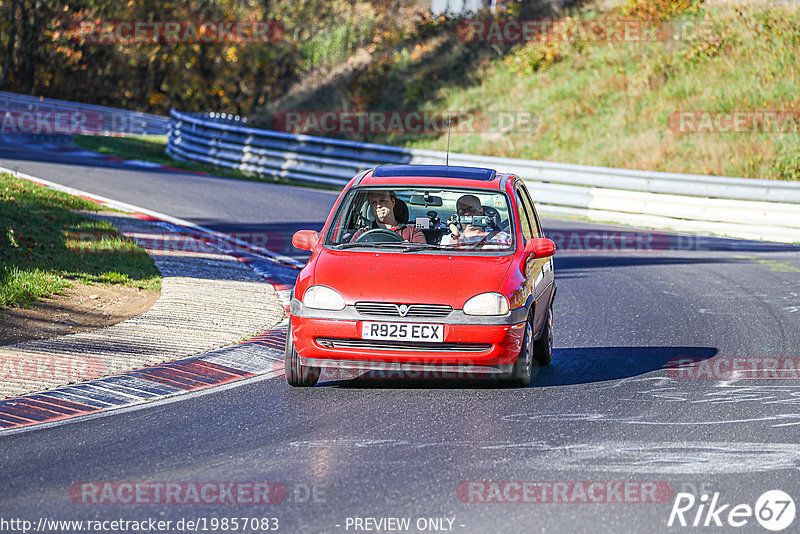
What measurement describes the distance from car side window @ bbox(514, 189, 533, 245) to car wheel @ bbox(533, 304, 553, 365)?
75 centimetres

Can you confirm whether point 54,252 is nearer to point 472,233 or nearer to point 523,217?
point 472,233

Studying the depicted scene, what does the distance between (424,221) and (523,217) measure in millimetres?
855

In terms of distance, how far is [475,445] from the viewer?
685 centimetres

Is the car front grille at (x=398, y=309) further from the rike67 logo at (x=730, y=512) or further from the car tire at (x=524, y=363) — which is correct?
the rike67 logo at (x=730, y=512)

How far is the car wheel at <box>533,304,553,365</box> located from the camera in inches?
367

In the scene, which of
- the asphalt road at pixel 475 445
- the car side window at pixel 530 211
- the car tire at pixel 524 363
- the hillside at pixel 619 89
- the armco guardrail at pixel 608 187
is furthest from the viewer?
the hillside at pixel 619 89

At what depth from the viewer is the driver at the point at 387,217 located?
930 cm

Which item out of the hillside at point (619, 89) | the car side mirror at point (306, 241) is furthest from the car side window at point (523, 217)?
the hillside at point (619, 89)

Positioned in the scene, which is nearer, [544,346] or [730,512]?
[730,512]

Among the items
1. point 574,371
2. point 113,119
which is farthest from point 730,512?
point 113,119

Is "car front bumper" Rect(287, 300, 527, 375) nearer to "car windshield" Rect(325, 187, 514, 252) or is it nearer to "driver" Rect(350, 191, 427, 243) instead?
"car windshield" Rect(325, 187, 514, 252)

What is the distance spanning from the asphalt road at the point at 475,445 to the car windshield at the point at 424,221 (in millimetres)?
898

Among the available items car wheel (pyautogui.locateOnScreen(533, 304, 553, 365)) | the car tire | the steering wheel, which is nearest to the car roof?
the steering wheel

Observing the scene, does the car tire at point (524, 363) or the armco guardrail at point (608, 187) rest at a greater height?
the armco guardrail at point (608, 187)
